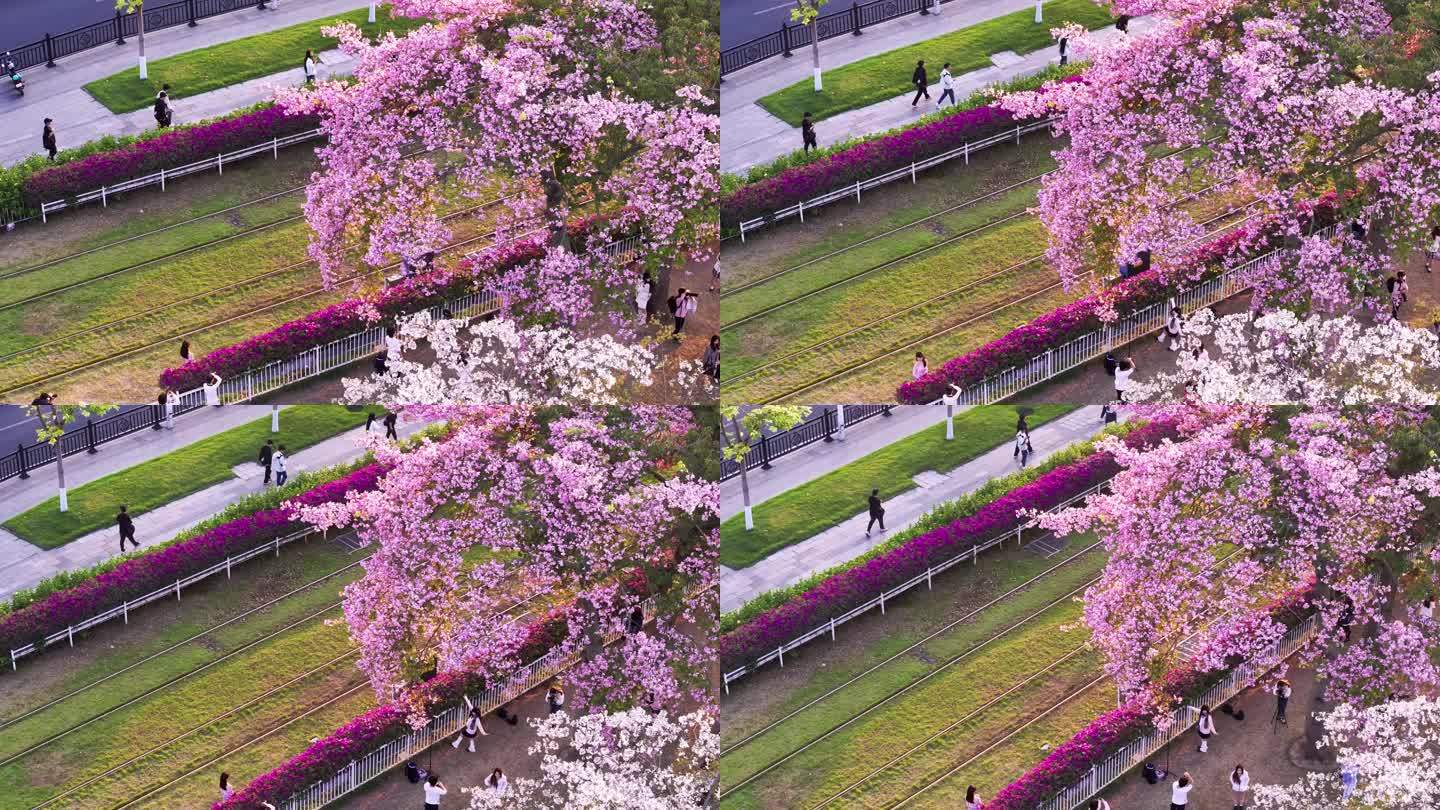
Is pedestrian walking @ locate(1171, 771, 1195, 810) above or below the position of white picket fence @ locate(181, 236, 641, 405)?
below

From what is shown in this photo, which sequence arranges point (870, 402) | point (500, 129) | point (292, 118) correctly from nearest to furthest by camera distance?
point (500, 129) < point (870, 402) < point (292, 118)

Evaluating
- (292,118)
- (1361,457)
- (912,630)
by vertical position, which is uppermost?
(292,118)

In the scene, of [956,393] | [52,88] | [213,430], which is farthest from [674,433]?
[52,88]

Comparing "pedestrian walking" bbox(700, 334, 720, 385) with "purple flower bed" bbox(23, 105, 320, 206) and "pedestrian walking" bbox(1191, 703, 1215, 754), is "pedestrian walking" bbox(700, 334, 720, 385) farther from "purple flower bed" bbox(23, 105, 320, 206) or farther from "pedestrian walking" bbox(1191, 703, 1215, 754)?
"pedestrian walking" bbox(1191, 703, 1215, 754)

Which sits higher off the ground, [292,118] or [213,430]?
[292,118]

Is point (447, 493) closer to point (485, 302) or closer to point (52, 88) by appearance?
point (485, 302)

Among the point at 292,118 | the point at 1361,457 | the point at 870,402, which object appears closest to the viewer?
the point at 1361,457

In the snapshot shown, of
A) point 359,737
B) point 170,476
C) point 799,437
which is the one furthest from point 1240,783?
point 170,476

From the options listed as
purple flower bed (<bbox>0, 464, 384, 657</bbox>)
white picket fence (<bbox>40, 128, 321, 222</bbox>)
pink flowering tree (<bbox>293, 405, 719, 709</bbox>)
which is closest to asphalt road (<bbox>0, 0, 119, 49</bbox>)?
white picket fence (<bbox>40, 128, 321, 222</bbox>)
